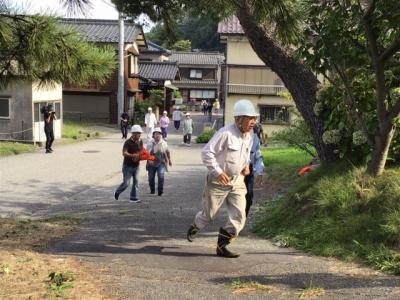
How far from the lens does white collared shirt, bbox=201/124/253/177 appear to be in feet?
16.9

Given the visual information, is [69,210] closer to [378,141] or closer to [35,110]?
[378,141]

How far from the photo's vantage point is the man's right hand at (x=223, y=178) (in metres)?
5.15

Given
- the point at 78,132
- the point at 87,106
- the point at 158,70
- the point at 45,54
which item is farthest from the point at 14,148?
the point at 158,70

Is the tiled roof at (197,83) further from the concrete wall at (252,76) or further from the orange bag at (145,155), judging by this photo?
the orange bag at (145,155)

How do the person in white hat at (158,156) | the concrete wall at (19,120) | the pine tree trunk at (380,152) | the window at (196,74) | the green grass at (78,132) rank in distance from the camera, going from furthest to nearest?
the window at (196,74), the green grass at (78,132), the concrete wall at (19,120), the person in white hat at (158,156), the pine tree trunk at (380,152)

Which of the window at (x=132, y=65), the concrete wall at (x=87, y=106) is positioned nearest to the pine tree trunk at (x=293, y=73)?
the concrete wall at (x=87, y=106)

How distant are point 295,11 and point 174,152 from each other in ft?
52.3

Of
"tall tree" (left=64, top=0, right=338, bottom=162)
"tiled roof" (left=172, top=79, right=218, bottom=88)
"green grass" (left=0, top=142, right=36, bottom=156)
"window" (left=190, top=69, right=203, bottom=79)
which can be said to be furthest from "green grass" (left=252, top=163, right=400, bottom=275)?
"window" (left=190, top=69, right=203, bottom=79)

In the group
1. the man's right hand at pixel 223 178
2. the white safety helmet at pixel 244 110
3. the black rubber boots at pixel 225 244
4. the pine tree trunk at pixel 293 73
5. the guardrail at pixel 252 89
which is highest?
the guardrail at pixel 252 89

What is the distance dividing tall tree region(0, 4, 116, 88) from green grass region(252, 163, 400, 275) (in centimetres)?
282

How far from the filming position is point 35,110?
22.4 metres

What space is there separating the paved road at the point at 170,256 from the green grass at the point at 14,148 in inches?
287

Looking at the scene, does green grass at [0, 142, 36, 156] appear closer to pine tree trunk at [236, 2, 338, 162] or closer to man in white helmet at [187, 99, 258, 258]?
Answer: pine tree trunk at [236, 2, 338, 162]

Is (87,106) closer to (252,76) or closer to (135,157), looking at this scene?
(252,76)
